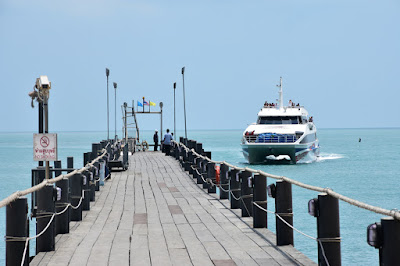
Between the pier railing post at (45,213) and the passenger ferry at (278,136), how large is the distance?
43570mm

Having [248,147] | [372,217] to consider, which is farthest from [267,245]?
[248,147]

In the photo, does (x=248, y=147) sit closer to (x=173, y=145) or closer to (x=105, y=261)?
(x=173, y=145)

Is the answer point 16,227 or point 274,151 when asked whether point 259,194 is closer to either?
point 16,227

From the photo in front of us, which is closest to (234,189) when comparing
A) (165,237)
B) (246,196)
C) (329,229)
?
(246,196)

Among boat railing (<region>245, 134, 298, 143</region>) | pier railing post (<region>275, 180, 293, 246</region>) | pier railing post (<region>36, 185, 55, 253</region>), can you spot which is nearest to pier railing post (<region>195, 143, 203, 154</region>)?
pier railing post (<region>275, 180, 293, 246</region>)

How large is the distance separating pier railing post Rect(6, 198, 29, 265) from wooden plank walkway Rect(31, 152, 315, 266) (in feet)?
2.91

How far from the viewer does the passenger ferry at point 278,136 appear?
51281 millimetres

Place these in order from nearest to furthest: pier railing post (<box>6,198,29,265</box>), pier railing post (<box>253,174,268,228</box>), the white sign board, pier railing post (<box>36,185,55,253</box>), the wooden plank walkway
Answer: pier railing post (<box>6,198,29,265</box>)
the wooden plank walkway
pier railing post (<box>36,185,55,253</box>)
pier railing post (<box>253,174,268,228</box>)
the white sign board

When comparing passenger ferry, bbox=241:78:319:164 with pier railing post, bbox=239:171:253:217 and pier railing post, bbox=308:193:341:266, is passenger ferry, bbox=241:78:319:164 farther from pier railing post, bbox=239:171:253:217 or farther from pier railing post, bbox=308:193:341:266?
pier railing post, bbox=308:193:341:266

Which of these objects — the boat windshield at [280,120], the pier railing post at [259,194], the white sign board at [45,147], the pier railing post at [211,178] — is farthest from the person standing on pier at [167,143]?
the pier railing post at [259,194]

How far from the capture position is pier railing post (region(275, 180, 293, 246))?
816 centimetres

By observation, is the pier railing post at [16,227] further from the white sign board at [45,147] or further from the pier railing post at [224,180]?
the pier railing post at [224,180]

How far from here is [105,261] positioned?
7410 millimetres

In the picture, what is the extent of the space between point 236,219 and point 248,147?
4168 cm
